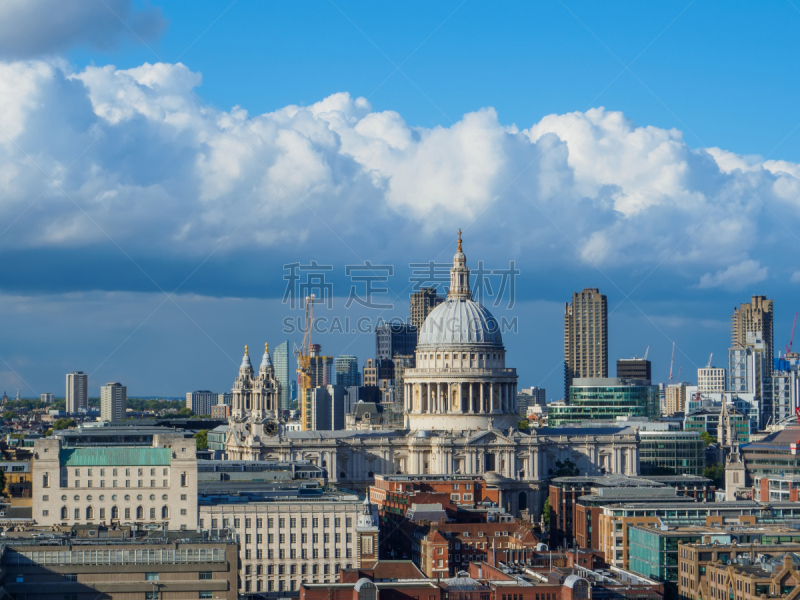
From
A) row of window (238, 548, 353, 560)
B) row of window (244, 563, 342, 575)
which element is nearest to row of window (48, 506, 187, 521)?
row of window (238, 548, 353, 560)

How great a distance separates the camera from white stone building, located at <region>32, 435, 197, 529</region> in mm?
147875

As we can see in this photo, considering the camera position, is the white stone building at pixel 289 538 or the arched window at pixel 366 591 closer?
the arched window at pixel 366 591

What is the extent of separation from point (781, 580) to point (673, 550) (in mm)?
20399

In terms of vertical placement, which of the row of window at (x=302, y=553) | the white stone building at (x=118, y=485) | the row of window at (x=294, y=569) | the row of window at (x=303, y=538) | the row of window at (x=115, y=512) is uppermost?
the white stone building at (x=118, y=485)

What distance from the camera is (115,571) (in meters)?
114

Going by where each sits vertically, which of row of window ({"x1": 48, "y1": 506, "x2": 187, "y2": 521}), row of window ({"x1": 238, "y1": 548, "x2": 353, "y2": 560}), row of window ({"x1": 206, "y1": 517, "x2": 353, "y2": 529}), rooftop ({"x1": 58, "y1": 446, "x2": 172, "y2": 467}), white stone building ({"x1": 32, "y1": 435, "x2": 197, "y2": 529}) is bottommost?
row of window ({"x1": 238, "y1": 548, "x2": 353, "y2": 560})

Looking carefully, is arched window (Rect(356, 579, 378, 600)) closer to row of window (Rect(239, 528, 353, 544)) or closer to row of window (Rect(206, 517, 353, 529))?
row of window (Rect(239, 528, 353, 544))

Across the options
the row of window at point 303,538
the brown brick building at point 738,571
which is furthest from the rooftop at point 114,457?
the brown brick building at point 738,571

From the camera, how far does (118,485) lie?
489ft

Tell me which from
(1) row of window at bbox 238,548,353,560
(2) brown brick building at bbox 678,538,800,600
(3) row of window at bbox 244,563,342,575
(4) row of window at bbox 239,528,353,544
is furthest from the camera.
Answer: (4) row of window at bbox 239,528,353,544

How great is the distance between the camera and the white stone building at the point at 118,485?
485 ft

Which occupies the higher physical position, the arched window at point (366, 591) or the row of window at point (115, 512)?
the row of window at point (115, 512)

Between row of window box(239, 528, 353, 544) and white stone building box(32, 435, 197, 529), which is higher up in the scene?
white stone building box(32, 435, 197, 529)

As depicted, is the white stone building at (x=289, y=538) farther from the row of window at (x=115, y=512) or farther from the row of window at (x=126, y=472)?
the row of window at (x=126, y=472)
